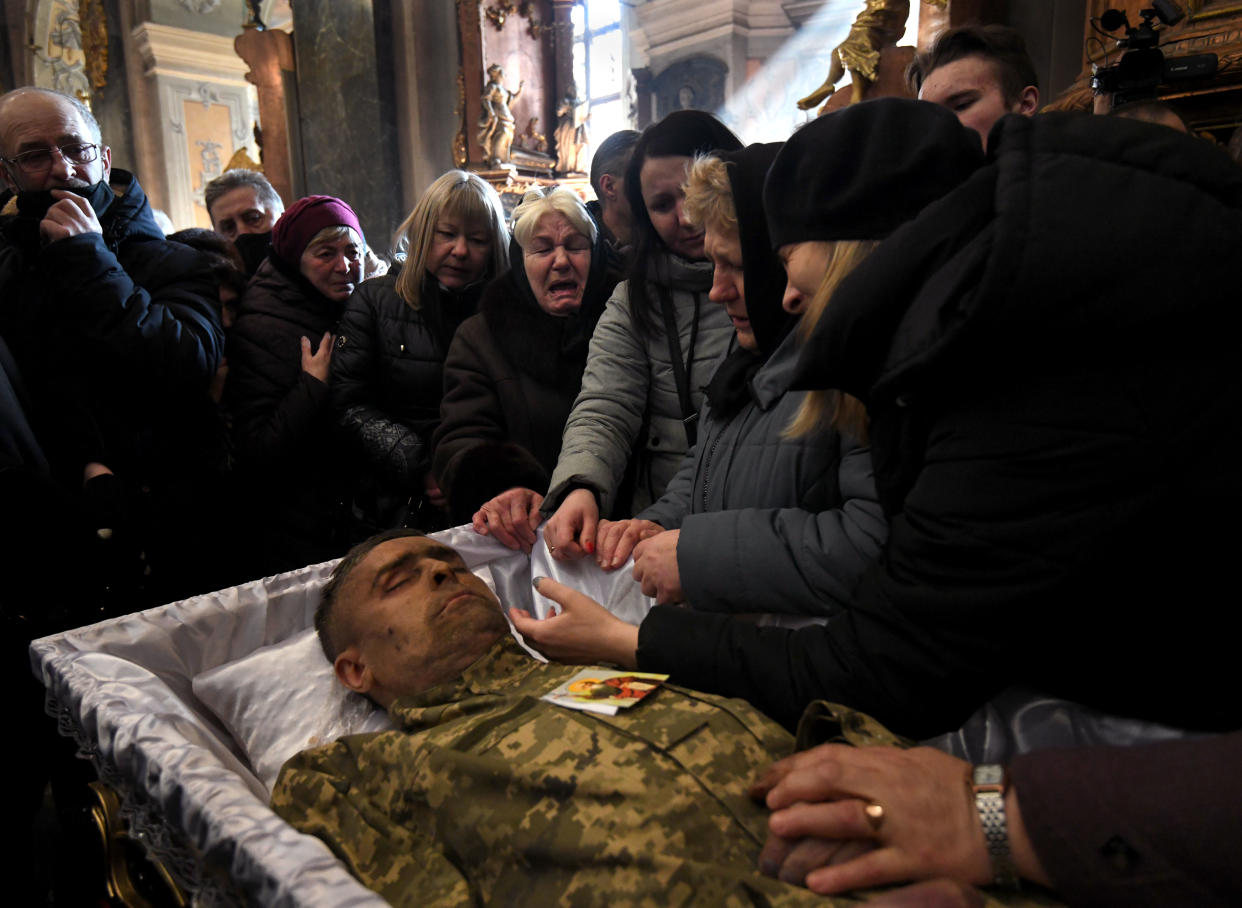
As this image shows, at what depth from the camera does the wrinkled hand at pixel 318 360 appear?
283 centimetres

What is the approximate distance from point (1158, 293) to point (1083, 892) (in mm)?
628

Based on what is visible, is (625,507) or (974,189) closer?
(974,189)

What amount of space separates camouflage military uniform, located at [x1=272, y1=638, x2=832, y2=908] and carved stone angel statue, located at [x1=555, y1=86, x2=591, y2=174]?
22.4 ft

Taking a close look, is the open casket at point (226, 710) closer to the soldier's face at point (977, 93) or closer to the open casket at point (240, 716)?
the open casket at point (240, 716)

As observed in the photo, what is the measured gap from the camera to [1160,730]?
112 cm

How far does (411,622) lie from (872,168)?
1176mm

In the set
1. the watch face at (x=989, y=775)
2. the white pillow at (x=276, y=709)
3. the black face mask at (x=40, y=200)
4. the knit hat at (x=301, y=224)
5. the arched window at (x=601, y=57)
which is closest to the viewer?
the watch face at (x=989, y=775)

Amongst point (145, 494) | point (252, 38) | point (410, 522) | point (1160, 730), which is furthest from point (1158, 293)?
point (252, 38)

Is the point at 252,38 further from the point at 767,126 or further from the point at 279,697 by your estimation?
the point at 279,697

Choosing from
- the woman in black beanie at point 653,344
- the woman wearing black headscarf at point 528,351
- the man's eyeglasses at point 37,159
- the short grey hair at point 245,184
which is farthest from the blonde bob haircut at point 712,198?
the short grey hair at point 245,184

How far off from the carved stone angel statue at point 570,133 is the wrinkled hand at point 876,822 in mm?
7225

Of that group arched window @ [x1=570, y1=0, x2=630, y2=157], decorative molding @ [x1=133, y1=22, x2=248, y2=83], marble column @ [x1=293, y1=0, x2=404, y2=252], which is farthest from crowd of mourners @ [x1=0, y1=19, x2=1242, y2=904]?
decorative molding @ [x1=133, y1=22, x2=248, y2=83]

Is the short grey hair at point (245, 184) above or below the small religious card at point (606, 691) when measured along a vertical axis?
above

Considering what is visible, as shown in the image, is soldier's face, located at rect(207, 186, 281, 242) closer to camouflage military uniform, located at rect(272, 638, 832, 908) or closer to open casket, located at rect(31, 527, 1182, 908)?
open casket, located at rect(31, 527, 1182, 908)
